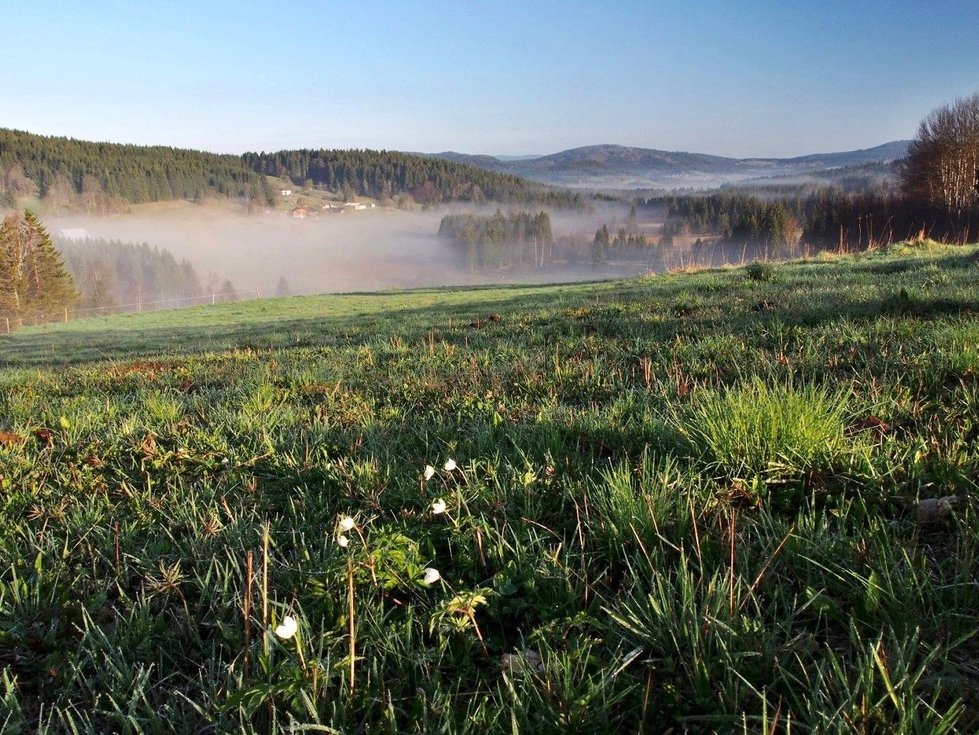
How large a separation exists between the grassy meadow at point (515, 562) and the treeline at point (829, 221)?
25.1m

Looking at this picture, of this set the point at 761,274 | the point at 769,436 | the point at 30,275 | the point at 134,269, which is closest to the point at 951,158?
the point at 761,274

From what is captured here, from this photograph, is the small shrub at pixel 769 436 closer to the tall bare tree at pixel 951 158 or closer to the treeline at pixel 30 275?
the tall bare tree at pixel 951 158

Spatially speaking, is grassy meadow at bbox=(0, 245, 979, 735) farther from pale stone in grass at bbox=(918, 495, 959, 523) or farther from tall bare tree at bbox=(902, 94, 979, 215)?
tall bare tree at bbox=(902, 94, 979, 215)

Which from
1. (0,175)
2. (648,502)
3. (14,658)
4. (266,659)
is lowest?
(14,658)

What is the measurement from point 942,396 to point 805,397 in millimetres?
1118

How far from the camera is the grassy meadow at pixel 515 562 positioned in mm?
1477

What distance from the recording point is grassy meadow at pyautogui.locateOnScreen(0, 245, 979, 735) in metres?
1.48

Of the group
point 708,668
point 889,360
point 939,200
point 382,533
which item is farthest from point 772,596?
point 939,200

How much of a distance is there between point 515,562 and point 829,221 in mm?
86553

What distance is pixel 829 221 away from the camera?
74.2 m

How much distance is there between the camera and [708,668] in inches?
58.7

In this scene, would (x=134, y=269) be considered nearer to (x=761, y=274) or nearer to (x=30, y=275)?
(x=30, y=275)

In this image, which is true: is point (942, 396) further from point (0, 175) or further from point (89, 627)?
A: point (0, 175)

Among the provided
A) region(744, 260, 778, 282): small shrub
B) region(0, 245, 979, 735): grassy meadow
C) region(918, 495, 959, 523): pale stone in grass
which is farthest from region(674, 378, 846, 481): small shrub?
region(744, 260, 778, 282): small shrub
